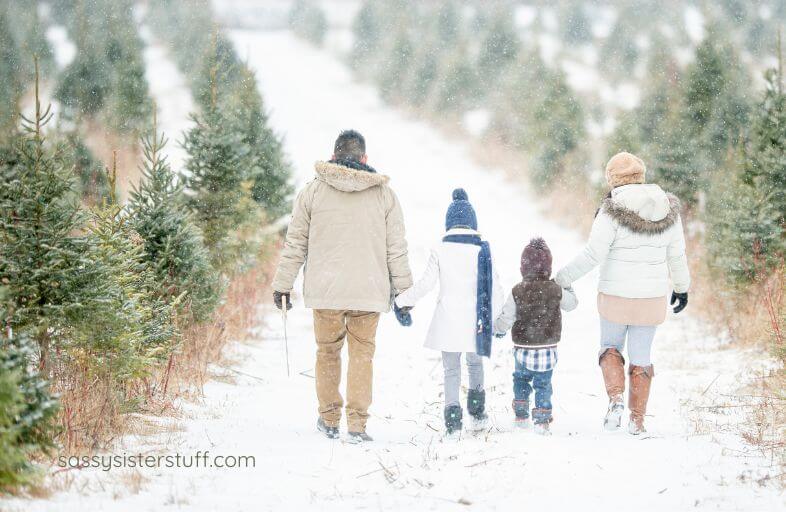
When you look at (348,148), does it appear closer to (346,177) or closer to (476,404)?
(346,177)

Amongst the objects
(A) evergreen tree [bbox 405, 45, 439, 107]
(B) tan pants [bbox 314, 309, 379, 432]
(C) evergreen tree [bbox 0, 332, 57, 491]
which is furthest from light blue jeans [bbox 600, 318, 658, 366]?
(A) evergreen tree [bbox 405, 45, 439, 107]

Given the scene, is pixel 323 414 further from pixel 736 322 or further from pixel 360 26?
pixel 360 26

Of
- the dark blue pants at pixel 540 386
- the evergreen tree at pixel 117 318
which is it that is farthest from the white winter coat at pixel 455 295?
the evergreen tree at pixel 117 318

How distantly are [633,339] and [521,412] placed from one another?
3.15ft

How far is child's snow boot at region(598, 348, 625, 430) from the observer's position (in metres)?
5.47

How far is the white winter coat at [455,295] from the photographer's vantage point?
212 inches

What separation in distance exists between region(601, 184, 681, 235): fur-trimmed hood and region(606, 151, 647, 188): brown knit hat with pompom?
0.12m

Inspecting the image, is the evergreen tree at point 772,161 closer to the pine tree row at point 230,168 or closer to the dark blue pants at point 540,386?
the dark blue pants at point 540,386

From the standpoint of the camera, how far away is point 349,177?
17.2 ft

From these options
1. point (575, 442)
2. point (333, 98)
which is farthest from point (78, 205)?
point (333, 98)

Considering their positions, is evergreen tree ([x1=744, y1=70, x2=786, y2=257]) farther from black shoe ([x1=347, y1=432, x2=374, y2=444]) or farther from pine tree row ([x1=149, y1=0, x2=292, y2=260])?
pine tree row ([x1=149, y1=0, x2=292, y2=260])

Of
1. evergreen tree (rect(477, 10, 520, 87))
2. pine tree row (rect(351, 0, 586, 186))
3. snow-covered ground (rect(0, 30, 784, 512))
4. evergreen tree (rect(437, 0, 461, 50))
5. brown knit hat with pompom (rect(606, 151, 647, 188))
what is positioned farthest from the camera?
evergreen tree (rect(437, 0, 461, 50))

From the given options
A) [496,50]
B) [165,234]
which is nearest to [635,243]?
[165,234]

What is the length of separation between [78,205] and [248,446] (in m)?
1.86
